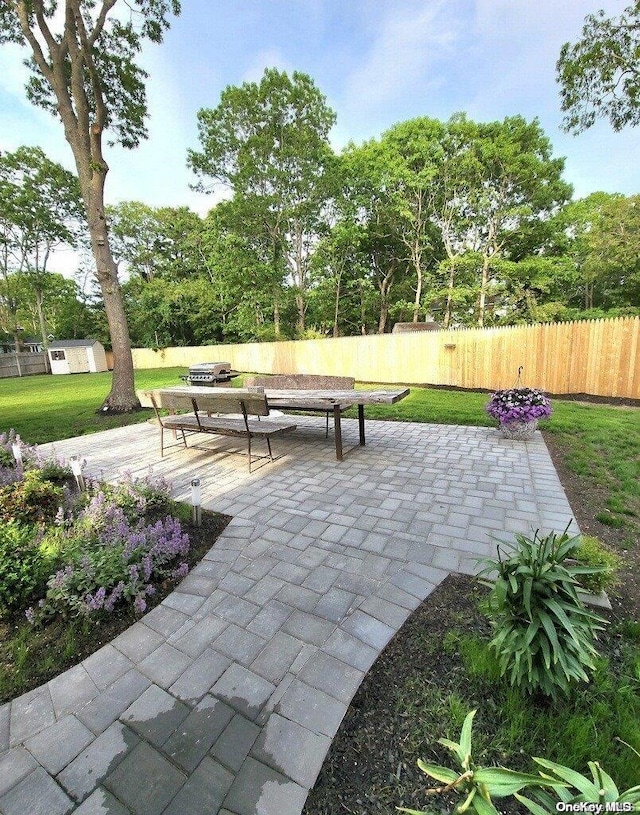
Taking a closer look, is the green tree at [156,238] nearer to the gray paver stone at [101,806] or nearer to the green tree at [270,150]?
the green tree at [270,150]

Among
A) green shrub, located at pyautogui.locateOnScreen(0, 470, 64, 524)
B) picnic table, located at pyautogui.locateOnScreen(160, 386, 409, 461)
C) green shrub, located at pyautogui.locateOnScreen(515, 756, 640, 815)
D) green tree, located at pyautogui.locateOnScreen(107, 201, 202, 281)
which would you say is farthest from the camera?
green tree, located at pyautogui.locateOnScreen(107, 201, 202, 281)

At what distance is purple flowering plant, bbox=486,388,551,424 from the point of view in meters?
5.12

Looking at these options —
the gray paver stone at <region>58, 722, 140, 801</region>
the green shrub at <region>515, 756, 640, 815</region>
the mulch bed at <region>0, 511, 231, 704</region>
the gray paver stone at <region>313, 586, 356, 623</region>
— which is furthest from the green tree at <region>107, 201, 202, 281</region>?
the green shrub at <region>515, 756, 640, 815</region>

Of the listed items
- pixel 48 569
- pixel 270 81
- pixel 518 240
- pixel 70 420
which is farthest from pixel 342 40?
pixel 518 240

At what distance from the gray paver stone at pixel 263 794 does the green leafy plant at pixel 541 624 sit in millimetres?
937

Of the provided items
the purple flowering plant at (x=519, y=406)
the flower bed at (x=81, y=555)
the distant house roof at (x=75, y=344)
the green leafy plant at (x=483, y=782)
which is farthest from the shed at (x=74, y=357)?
the green leafy plant at (x=483, y=782)

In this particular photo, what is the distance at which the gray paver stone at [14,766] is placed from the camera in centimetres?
129

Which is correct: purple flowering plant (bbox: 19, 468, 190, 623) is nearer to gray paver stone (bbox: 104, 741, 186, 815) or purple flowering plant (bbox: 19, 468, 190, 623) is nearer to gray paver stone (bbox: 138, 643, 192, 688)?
gray paver stone (bbox: 138, 643, 192, 688)

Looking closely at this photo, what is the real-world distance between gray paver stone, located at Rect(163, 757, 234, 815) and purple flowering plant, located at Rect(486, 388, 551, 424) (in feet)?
16.9

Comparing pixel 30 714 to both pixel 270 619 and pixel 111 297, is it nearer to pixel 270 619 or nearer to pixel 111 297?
pixel 270 619

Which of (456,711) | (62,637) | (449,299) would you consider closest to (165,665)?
(62,637)

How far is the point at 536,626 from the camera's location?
4.70 ft

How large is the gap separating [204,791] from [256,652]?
0.59 meters

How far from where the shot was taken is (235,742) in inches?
54.6
